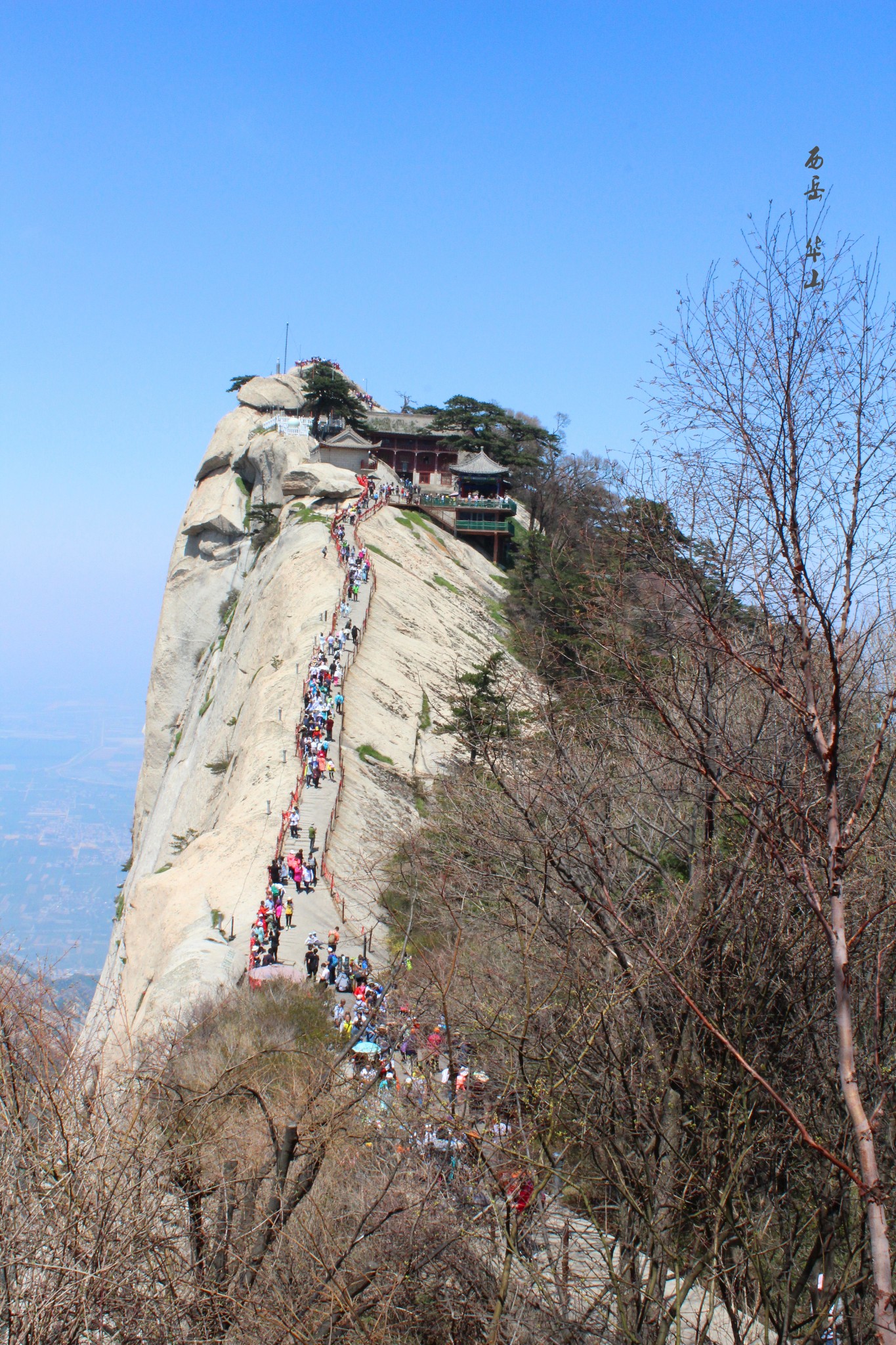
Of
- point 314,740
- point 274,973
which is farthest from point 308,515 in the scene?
point 274,973

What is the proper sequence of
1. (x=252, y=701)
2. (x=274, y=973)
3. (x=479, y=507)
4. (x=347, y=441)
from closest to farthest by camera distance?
(x=274, y=973) < (x=252, y=701) < (x=347, y=441) < (x=479, y=507)

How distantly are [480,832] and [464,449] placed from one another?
171 feet

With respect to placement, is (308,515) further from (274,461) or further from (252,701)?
(252,701)

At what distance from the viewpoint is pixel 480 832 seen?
10.0 metres

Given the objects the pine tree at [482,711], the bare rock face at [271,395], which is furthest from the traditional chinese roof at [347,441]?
the pine tree at [482,711]

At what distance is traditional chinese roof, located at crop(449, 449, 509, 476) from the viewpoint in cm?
5497

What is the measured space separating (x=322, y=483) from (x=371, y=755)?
84.5ft

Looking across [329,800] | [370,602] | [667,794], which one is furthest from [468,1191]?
[370,602]

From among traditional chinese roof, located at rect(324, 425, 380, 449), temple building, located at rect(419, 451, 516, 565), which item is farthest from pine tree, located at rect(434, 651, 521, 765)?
traditional chinese roof, located at rect(324, 425, 380, 449)

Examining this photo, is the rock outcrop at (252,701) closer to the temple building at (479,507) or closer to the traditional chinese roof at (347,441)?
the traditional chinese roof at (347,441)

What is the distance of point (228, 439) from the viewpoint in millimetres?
62031

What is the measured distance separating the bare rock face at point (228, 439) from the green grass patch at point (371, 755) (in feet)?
121

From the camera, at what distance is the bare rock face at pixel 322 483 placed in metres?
50.3

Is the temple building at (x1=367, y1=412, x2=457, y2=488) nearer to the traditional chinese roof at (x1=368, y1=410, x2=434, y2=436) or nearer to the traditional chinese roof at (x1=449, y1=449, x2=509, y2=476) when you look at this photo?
the traditional chinese roof at (x1=368, y1=410, x2=434, y2=436)
